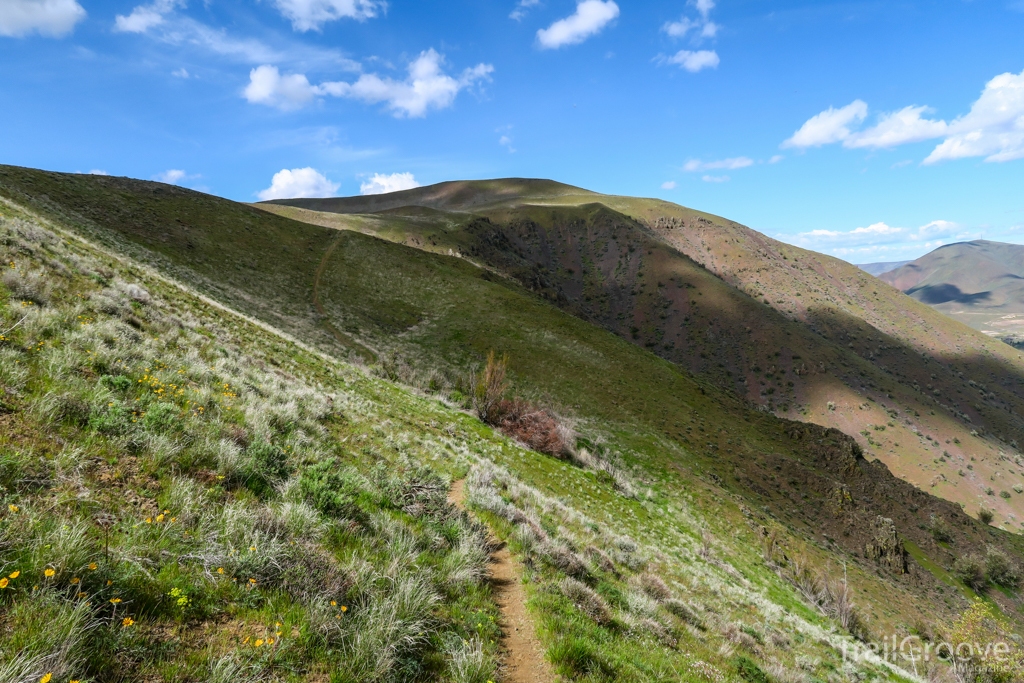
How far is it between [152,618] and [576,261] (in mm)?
92504

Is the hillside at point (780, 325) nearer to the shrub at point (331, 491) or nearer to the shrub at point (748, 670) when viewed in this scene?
the shrub at point (748, 670)

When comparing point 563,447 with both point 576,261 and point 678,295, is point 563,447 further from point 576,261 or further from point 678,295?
point 576,261

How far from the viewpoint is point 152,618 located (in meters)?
3.72

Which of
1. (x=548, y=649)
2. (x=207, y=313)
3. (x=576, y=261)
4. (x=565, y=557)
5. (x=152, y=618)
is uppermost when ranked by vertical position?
(x=576, y=261)

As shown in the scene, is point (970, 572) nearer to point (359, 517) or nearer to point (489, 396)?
point (489, 396)

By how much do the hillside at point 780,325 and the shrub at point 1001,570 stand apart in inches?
706

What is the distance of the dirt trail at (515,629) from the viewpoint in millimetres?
5188

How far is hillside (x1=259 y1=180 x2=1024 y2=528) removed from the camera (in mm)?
52375

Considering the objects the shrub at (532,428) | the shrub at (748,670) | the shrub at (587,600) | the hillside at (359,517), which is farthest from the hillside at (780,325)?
the shrub at (587,600)

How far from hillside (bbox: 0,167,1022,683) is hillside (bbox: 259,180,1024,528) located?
78.8 feet

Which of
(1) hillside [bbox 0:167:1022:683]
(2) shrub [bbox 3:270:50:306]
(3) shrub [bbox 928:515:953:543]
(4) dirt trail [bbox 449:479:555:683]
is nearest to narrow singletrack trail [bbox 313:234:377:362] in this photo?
(1) hillside [bbox 0:167:1022:683]

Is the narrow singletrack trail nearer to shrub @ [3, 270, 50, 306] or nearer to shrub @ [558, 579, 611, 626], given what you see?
shrub @ [3, 270, 50, 306]

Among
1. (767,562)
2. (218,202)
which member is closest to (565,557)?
(767,562)

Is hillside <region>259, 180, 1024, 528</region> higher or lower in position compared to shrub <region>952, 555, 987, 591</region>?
higher
